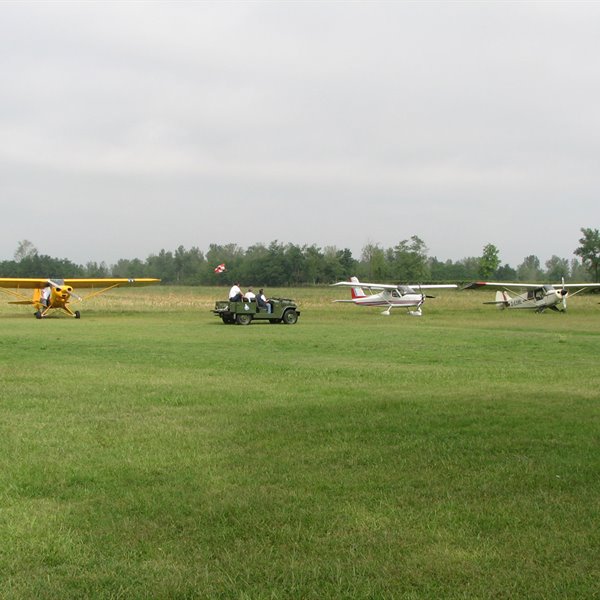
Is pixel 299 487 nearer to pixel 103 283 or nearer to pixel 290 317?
pixel 290 317

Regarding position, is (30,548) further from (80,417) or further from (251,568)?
(80,417)

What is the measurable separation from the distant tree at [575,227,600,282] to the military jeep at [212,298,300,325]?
65.9m

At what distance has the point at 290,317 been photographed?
103ft

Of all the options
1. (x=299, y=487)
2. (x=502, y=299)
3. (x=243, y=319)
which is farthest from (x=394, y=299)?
(x=299, y=487)

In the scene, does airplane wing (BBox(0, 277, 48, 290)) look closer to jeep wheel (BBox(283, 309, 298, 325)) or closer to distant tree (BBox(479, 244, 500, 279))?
jeep wheel (BBox(283, 309, 298, 325))

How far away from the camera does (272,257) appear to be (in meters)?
105

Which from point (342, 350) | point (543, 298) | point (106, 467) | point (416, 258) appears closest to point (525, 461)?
point (106, 467)

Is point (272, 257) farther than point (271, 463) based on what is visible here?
Yes

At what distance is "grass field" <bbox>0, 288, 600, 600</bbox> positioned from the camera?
12.4ft

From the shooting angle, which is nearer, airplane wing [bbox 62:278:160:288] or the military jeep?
the military jeep

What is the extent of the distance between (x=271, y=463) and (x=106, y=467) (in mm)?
1321

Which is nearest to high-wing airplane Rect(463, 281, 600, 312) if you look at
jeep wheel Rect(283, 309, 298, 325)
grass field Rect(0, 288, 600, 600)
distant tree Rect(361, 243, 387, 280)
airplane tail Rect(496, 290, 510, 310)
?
airplane tail Rect(496, 290, 510, 310)

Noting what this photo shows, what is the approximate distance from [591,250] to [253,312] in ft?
225

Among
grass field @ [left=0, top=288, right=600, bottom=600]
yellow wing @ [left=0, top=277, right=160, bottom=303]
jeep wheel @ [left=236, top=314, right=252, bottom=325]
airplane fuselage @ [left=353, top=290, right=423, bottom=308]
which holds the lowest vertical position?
jeep wheel @ [left=236, top=314, right=252, bottom=325]
